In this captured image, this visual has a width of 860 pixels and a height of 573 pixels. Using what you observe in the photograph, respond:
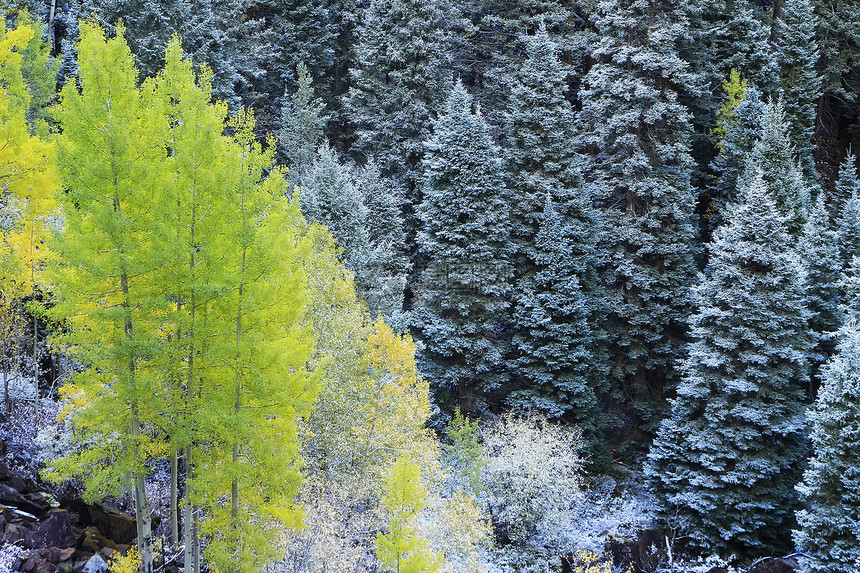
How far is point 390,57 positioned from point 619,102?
39.4ft

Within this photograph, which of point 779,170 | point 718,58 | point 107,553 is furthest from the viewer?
point 718,58

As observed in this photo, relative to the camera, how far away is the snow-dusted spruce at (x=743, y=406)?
21.0 metres

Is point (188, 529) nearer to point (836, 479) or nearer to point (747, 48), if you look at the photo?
point (836, 479)

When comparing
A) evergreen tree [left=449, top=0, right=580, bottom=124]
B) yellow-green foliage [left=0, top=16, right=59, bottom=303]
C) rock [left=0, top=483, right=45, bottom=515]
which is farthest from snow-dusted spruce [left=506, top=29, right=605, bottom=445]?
yellow-green foliage [left=0, top=16, right=59, bottom=303]

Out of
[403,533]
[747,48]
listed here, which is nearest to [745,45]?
[747,48]

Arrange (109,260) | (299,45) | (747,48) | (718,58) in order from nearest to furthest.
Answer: (109,260)
(747,48)
(718,58)
(299,45)

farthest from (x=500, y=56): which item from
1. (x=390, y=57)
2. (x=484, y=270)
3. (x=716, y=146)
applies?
(x=484, y=270)

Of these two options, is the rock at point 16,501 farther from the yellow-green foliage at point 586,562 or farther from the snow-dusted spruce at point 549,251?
the snow-dusted spruce at point 549,251

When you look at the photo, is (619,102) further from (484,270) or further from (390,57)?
(390,57)

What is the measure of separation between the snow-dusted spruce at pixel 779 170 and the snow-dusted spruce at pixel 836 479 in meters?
9.78

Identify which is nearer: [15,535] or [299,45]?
[15,535]

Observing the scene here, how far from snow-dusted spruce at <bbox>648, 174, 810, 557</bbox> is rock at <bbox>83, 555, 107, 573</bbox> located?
15.8 metres

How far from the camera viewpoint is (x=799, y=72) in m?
34.3

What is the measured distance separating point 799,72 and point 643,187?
12836 millimetres
